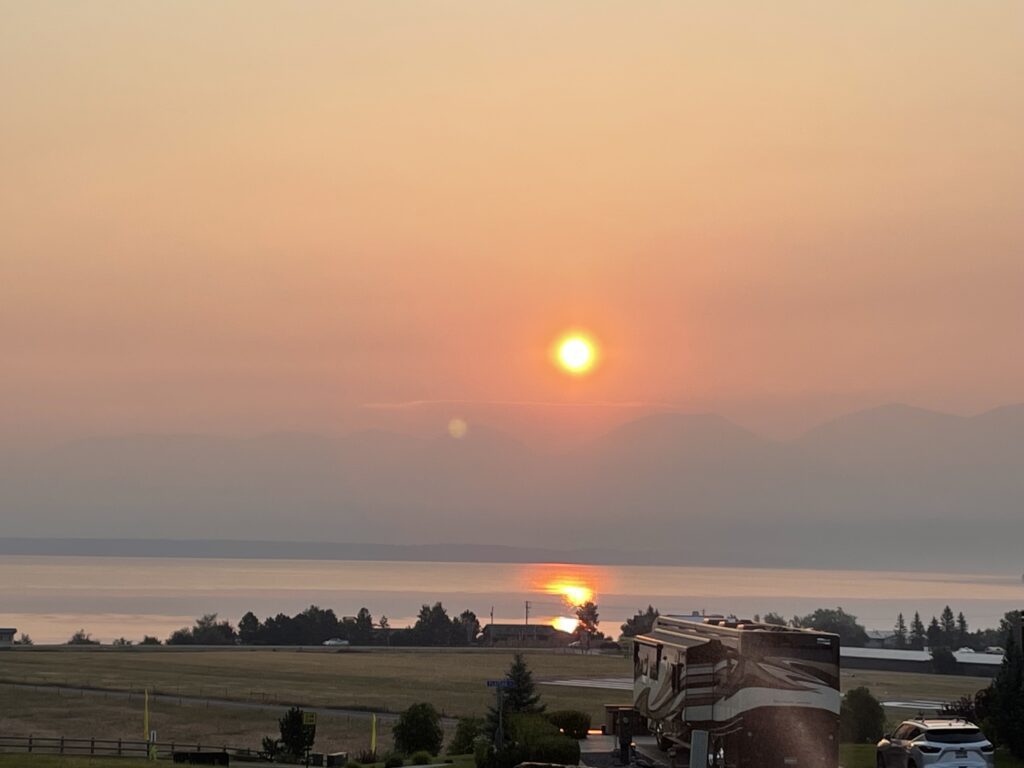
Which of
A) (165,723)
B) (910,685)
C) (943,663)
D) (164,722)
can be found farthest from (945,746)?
(943,663)

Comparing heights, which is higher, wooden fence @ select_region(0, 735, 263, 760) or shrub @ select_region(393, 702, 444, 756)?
shrub @ select_region(393, 702, 444, 756)

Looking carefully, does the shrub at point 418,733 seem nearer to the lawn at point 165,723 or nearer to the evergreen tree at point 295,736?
the evergreen tree at point 295,736

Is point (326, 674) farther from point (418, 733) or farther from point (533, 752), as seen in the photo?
point (533, 752)

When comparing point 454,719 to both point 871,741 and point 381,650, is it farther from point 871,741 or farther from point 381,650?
point 381,650

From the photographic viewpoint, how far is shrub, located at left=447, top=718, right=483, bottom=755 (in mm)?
54094

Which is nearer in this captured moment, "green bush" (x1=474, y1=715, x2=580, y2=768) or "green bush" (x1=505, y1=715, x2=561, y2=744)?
"green bush" (x1=474, y1=715, x2=580, y2=768)

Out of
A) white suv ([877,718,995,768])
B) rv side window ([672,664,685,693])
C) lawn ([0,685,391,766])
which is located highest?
rv side window ([672,664,685,693])

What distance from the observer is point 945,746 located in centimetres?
3288

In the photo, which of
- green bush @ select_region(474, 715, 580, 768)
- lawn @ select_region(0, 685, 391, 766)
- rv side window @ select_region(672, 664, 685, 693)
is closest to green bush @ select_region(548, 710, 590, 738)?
green bush @ select_region(474, 715, 580, 768)

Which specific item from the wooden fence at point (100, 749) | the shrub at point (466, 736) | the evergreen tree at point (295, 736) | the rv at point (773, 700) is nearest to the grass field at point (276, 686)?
the rv at point (773, 700)

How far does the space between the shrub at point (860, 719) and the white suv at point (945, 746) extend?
1089 inches

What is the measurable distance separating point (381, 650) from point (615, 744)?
13171 centimetres

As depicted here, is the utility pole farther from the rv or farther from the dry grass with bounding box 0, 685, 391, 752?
the dry grass with bounding box 0, 685, 391, 752

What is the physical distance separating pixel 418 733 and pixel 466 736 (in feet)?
18.6
